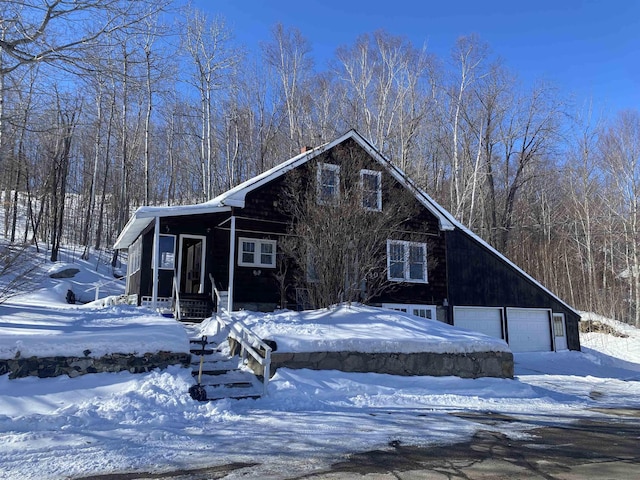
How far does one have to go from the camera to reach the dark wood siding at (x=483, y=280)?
1947cm

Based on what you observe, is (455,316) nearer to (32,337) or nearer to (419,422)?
(419,422)

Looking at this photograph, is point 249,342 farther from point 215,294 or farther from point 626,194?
point 626,194

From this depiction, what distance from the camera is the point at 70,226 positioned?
4216 centimetres

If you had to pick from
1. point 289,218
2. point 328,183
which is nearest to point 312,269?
point 289,218

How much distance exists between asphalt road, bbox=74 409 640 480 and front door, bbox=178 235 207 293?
Result: 11961mm

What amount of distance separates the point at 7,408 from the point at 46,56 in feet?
23.5

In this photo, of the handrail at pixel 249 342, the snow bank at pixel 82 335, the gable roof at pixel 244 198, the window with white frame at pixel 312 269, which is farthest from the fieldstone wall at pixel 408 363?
the gable roof at pixel 244 198

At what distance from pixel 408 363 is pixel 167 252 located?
963cm

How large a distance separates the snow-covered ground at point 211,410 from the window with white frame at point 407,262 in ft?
20.1

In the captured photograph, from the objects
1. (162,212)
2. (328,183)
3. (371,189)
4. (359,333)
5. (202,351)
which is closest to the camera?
(202,351)

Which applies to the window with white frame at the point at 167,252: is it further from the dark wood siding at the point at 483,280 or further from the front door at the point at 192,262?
the dark wood siding at the point at 483,280

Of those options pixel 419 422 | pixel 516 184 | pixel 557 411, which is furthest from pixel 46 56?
pixel 516 184

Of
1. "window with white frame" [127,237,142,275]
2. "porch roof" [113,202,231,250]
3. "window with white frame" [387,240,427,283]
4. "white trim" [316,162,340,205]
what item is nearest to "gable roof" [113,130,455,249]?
"porch roof" [113,202,231,250]

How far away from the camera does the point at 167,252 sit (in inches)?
660
